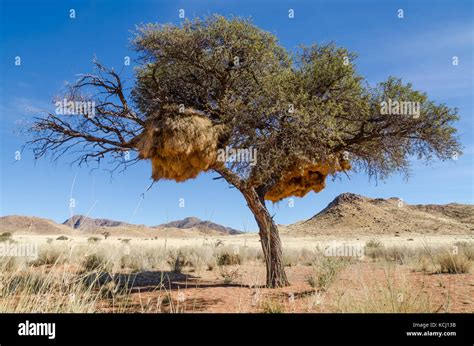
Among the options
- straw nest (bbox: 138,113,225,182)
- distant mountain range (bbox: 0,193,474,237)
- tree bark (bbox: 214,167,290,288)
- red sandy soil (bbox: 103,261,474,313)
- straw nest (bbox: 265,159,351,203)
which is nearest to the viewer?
red sandy soil (bbox: 103,261,474,313)

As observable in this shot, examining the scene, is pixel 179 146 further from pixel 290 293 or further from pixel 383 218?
pixel 383 218

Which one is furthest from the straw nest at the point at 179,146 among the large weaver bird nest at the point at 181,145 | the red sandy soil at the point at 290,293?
the red sandy soil at the point at 290,293

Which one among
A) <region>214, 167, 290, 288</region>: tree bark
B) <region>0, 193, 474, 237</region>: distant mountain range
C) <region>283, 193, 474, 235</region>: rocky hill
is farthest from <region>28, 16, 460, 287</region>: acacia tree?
<region>283, 193, 474, 235</region>: rocky hill

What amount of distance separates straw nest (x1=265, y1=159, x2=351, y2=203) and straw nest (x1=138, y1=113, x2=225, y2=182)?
4183 mm

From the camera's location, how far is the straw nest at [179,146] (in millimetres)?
11812

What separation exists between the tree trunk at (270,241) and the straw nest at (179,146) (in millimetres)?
2814

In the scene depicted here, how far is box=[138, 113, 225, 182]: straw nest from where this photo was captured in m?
11.8

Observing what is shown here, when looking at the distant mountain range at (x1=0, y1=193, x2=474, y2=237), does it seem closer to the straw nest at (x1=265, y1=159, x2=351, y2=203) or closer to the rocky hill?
the rocky hill

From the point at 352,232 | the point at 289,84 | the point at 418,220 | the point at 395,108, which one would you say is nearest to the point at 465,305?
the point at 395,108

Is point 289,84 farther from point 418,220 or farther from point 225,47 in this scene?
point 418,220

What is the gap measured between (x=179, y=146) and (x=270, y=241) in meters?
5.44

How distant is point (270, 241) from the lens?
49.1 ft

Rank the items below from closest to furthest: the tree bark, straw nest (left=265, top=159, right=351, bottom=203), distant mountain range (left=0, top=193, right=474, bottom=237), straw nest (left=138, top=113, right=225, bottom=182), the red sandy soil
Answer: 1. the red sandy soil
2. straw nest (left=138, top=113, right=225, bottom=182)
3. the tree bark
4. straw nest (left=265, top=159, right=351, bottom=203)
5. distant mountain range (left=0, top=193, right=474, bottom=237)
